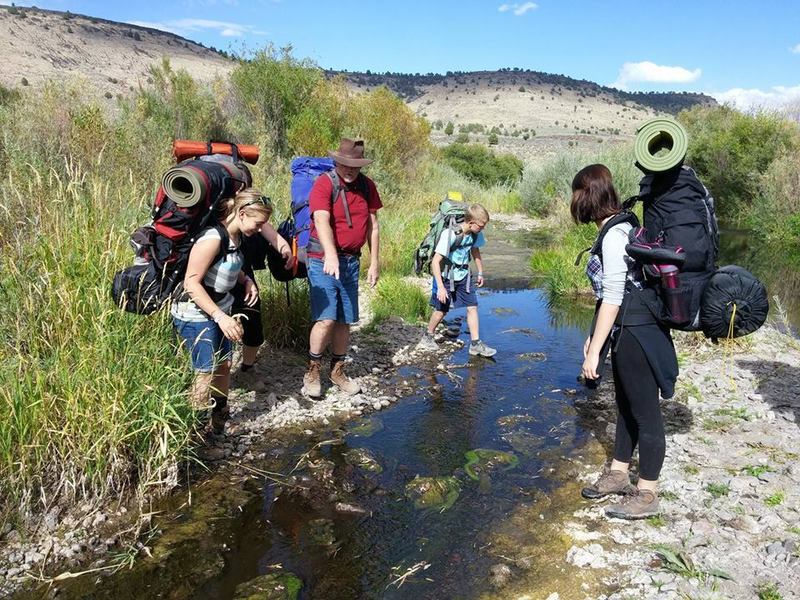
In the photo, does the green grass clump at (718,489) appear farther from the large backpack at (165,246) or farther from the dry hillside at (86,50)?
the dry hillside at (86,50)

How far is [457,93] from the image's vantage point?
104750 mm

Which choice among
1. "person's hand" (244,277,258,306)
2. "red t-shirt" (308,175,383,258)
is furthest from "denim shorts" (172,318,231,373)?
"red t-shirt" (308,175,383,258)

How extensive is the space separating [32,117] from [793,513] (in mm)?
10285

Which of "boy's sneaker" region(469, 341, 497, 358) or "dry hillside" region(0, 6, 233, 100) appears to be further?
"dry hillside" region(0, 6, 233, 100)

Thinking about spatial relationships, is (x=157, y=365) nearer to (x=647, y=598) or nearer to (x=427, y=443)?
(x=427, y=443)

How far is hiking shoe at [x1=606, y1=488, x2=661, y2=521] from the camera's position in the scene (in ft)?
11.2

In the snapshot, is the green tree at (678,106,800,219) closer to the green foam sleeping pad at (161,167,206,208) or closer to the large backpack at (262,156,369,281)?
the large backpack at (262,156,369,281)

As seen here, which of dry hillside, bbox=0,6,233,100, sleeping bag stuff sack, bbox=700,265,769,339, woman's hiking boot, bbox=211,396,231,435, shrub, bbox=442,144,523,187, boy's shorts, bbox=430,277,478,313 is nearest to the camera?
sleeping bag stuff sack, bbox=700,265,769,339

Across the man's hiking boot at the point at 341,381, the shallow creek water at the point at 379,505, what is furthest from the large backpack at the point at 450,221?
the man's hiking boot at the point at 341,381

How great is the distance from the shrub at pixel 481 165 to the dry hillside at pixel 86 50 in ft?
72.8

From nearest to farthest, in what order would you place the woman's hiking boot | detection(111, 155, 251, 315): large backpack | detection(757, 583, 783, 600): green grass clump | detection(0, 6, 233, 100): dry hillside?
1. detection(757, 583, 783, 600): green grass clump
2. detection(111, 155, 251, 315): large backpack
3. the woman's hiking boot
4. detection(0, 6, 233, 100): dry hillside

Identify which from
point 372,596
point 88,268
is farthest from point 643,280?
point 88,268

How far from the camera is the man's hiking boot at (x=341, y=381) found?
17.9 feet

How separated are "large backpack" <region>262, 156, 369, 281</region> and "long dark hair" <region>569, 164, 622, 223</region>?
2.15 metres
